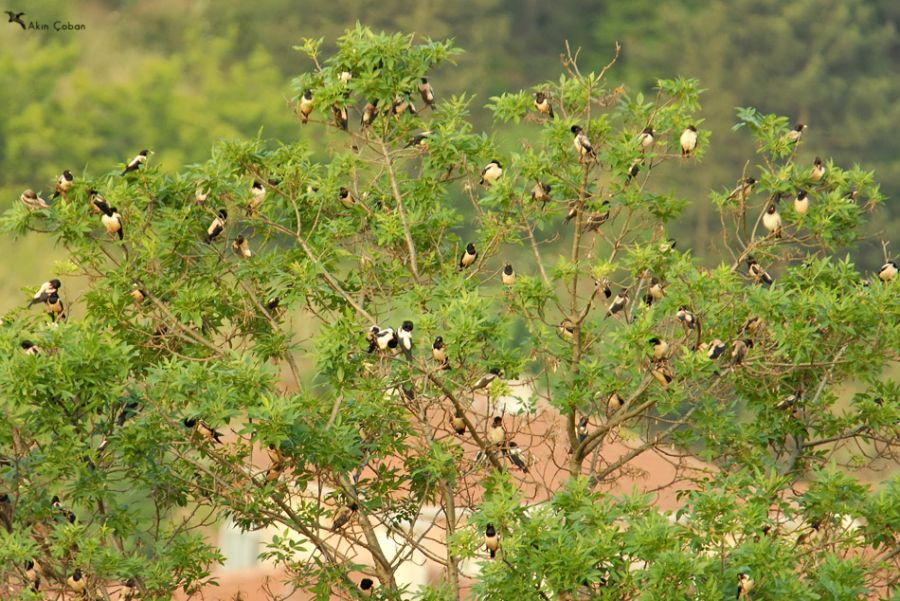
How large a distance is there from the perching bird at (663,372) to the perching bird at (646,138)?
1.45 metres

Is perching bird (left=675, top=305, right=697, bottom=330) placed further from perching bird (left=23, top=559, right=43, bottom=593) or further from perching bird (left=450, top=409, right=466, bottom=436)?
perching bird (left=23, top=559, right=43, bottom=593)

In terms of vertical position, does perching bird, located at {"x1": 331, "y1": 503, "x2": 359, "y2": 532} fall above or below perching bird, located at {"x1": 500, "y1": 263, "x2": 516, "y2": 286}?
below

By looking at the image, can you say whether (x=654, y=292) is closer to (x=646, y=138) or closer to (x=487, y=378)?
(x=646, y=138)

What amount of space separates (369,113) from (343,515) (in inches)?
86.8

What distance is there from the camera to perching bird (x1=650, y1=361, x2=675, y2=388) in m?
7.83

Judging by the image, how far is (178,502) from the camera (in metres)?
8.26

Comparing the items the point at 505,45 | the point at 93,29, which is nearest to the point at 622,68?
the point at 505,45

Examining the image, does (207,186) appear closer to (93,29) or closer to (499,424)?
(499,424)

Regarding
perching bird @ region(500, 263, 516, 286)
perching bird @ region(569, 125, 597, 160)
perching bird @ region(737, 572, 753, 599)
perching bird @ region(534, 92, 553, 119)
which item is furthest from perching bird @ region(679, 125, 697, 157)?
perching bird @ region(737, 572, 753, 599)

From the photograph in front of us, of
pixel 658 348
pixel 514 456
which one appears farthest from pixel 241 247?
pixel 658 348

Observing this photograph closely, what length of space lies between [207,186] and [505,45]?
44.3 meters

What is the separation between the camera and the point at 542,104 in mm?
8805

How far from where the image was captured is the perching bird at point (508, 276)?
28.4 ft

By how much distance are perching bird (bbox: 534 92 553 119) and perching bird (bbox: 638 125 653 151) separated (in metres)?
0.52
